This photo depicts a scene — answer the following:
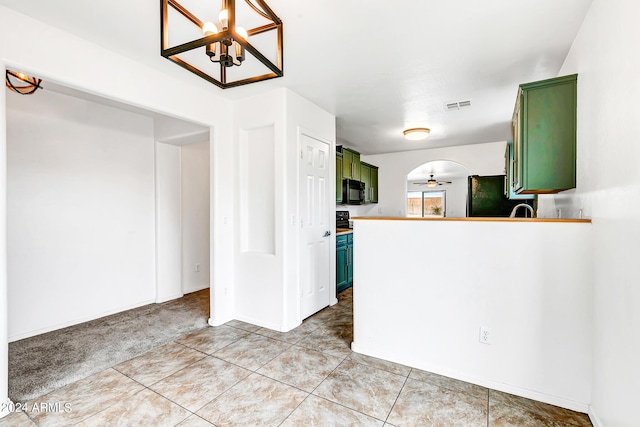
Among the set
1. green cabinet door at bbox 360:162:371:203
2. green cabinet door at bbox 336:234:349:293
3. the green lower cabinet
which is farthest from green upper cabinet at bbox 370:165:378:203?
green cabinet door at bbox 336:234:349:293

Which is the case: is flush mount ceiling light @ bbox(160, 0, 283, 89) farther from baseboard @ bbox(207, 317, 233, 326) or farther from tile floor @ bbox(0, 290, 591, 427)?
baseboard @ bbox(207, 317, 233, 326)

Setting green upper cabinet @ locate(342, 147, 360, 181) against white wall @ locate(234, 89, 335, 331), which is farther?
green upper cabinet @ locate(342, 147, 360, 181)

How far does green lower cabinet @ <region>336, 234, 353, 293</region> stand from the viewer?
14.5ft

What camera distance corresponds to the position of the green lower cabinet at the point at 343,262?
441cm

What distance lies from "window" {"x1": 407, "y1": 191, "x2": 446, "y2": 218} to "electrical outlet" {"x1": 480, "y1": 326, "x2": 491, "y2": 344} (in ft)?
35.6

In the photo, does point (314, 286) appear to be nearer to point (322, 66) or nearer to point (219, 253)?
point (219, 253)

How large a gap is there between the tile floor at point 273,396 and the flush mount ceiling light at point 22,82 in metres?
2.23

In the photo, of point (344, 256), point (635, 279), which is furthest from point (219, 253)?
point (635, 279)

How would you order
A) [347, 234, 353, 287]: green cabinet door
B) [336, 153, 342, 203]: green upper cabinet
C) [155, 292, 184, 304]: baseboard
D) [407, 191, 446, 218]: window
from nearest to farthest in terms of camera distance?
[155, 292, 184, 304]: baseboard, [347, 234, 353, 287]: green cabinet door, [336, 153, 342, 203]: green upper cabinet, [407, 191, 446, 218]: window

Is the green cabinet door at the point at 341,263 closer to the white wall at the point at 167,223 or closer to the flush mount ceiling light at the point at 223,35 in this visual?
the white wall at the point at 167,223

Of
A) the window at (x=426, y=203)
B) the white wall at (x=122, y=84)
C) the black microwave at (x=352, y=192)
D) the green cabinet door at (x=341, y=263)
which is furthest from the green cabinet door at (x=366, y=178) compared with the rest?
the window at (x=426, y=203)

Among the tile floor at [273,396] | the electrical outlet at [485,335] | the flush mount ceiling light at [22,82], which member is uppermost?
the flush mount ceiling light at [22,82]

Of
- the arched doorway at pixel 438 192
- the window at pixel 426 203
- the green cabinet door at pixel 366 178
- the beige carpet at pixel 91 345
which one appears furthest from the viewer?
the window at pixel 426 203

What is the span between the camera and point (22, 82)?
2.72m
